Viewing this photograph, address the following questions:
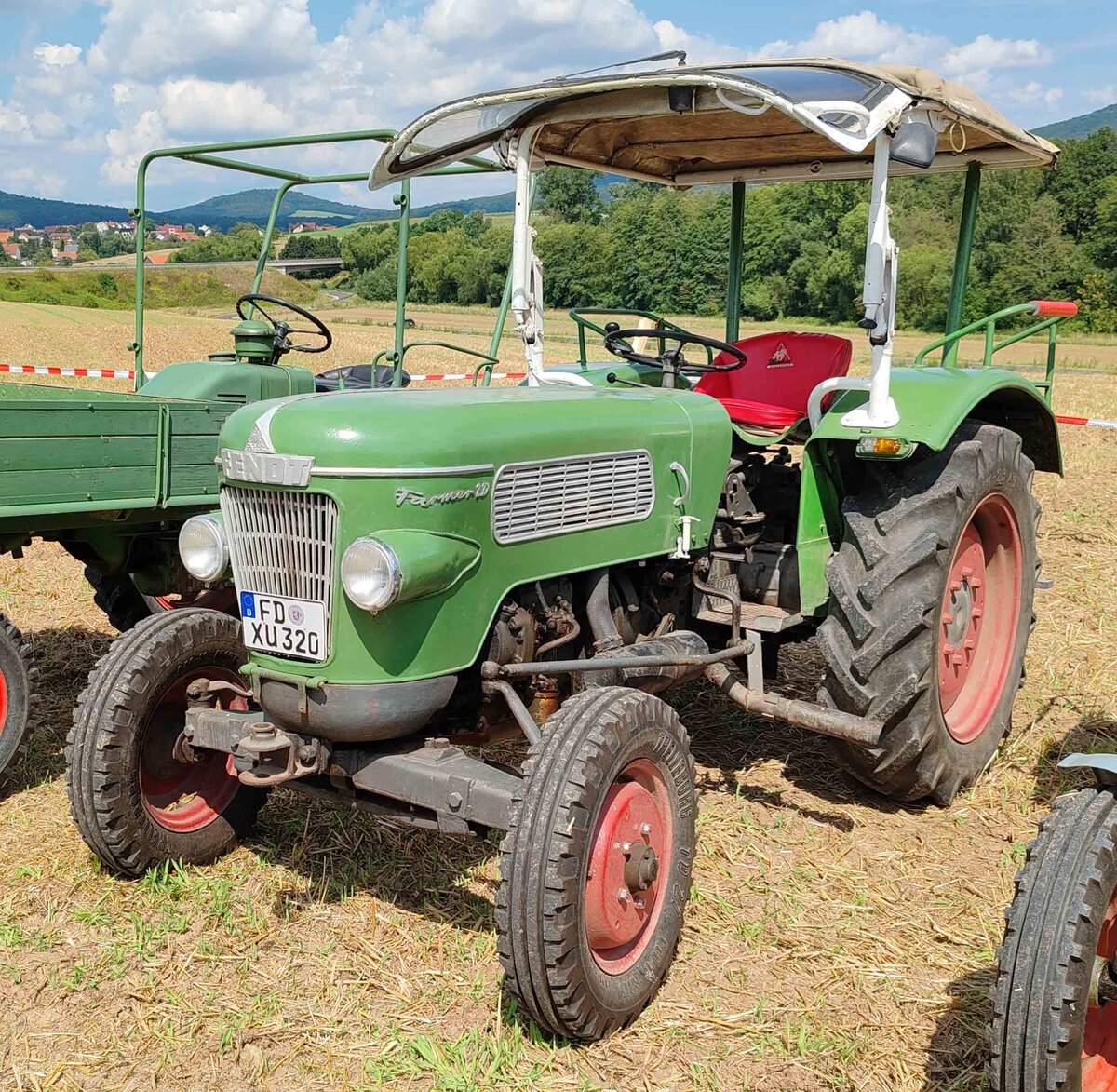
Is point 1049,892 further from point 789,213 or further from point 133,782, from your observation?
point 789,213

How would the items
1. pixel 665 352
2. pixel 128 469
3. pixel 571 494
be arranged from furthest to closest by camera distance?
pixel 128 469 → pixel 665 352 → pixel 571 494

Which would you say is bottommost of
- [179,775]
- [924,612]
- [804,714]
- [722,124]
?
[179,775]

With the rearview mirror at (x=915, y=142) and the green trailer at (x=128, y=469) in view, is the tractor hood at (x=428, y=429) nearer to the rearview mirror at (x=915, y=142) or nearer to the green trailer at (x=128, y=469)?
the green trailer at (x=128, y=469)

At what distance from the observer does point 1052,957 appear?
206 cm

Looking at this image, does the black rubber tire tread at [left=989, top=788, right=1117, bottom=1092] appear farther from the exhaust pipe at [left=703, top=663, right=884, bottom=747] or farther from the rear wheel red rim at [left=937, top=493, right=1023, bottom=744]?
the rear wheel red rim at [left=937, top=493, right=1023, bottom=744]

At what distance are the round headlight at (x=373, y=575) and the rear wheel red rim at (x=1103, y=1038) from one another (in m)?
1.65

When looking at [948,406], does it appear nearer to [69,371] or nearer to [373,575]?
[373,575]

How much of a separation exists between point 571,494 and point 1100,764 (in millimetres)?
1549

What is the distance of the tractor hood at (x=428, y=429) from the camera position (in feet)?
9.20

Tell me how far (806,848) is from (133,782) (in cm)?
212

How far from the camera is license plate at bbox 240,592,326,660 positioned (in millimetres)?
2883

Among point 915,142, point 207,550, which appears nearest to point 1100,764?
point 915,142

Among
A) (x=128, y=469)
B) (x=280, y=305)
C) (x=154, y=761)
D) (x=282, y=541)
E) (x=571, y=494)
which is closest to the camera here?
(x=282, y=541)

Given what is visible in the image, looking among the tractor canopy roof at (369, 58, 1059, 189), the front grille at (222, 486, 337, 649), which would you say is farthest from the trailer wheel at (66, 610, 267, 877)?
the tractor canopy roof at (369, 58, 1059, 189)
